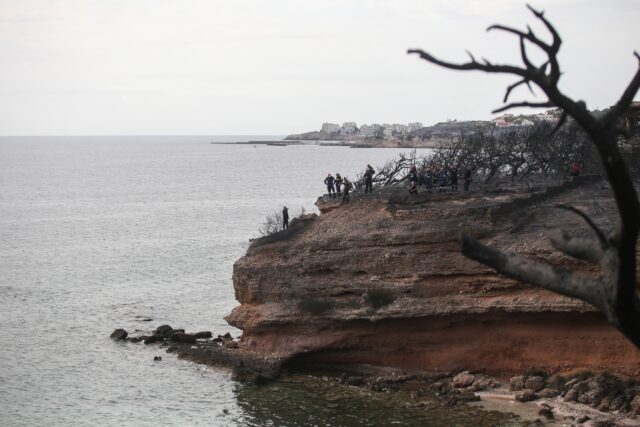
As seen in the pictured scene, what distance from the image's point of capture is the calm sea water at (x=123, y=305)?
28.2 metres

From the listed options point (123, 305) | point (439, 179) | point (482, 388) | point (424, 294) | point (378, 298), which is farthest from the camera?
point (123, 305)

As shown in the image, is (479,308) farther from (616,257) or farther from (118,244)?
(118,244)

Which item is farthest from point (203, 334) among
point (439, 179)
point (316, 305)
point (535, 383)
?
point (535, 383)

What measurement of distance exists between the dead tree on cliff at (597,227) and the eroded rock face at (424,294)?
2110cm

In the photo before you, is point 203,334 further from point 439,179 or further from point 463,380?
point 439,179

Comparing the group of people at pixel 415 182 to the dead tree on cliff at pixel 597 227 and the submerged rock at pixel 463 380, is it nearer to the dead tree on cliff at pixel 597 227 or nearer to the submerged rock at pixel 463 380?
the submerged rock at pixel 463 380

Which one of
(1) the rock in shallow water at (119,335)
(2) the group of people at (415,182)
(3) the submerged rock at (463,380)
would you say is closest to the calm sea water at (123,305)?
(1) the rock in shallow water at (119,335)

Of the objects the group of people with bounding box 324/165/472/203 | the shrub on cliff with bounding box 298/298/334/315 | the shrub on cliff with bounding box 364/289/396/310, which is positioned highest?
the group of people with bounding box 324/165/472/203

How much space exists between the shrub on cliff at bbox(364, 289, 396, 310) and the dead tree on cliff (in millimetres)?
23456

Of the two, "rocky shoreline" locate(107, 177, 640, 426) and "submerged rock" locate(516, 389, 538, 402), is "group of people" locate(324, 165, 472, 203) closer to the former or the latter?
"rocky shoreline" locate(107, 177, 640, 426)

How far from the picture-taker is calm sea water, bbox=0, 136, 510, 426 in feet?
92.4

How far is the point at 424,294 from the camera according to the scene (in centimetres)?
2950

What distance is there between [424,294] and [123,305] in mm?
21810

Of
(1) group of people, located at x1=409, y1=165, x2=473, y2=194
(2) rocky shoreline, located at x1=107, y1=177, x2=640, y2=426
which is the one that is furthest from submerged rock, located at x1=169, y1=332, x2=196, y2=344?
(1) group of people, located at x1=409, y1=165, x2=473, y2=194
